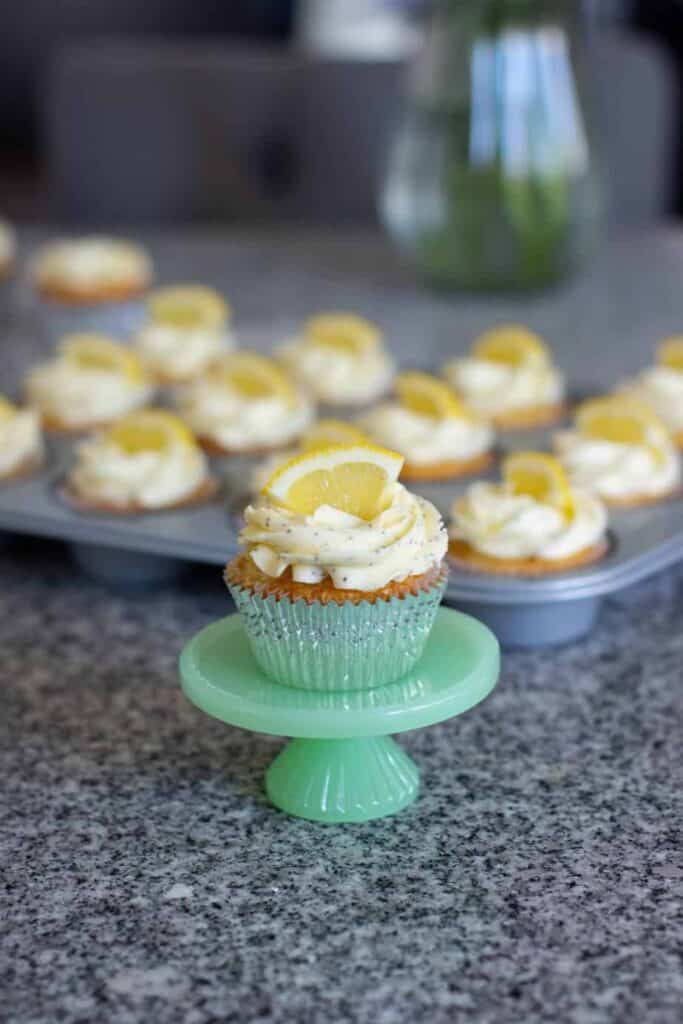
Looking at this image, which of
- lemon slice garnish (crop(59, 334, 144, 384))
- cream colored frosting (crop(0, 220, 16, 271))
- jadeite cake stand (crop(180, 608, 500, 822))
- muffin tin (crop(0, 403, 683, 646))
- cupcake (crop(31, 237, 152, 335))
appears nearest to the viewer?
jadeite cake stand (crop(180, 608, 500, 822))

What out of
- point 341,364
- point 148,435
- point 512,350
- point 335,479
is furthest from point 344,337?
point 335,479

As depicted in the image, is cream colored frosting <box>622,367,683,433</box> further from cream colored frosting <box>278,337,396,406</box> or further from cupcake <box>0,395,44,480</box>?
cupcake <box>0,395,44,480</box>

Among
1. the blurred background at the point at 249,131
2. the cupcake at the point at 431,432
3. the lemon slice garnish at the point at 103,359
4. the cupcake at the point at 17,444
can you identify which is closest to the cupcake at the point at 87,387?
the lemon slice garnish at the point at 103,359

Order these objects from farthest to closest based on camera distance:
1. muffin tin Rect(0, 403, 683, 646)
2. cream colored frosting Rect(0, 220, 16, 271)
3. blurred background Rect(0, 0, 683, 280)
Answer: blurred background Rect(0, 0, 683, 280) → cream colored frosting Rect(0, 220, 16, 271) → muffin tin Rect(0, 403, 683, 646)

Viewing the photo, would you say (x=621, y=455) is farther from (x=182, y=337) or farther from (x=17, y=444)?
(x=182, y=337)

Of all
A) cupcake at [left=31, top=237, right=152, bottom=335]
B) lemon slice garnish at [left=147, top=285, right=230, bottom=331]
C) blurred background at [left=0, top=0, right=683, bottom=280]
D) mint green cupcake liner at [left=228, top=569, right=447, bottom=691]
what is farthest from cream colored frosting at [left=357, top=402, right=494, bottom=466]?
blurred background at [left=0, top=0, right=683, bottom=280]

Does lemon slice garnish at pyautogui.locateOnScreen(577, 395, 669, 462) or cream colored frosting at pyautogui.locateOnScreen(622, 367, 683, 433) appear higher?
lemon slice garnish at pyautogui.locateOnScreen(577, 395, 669, 462)

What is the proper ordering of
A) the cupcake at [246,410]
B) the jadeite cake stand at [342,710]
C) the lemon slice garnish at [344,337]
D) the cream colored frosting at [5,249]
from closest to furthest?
the jadeite cake stand at [342,710]
the cupcake at [246,410]
the lemon slice garnish at [344,337]
the cream colored frosting at [5,249]

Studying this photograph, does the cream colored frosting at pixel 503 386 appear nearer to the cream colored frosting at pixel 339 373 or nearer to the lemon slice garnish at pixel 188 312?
the cream colored frosting at pixel 339 373
